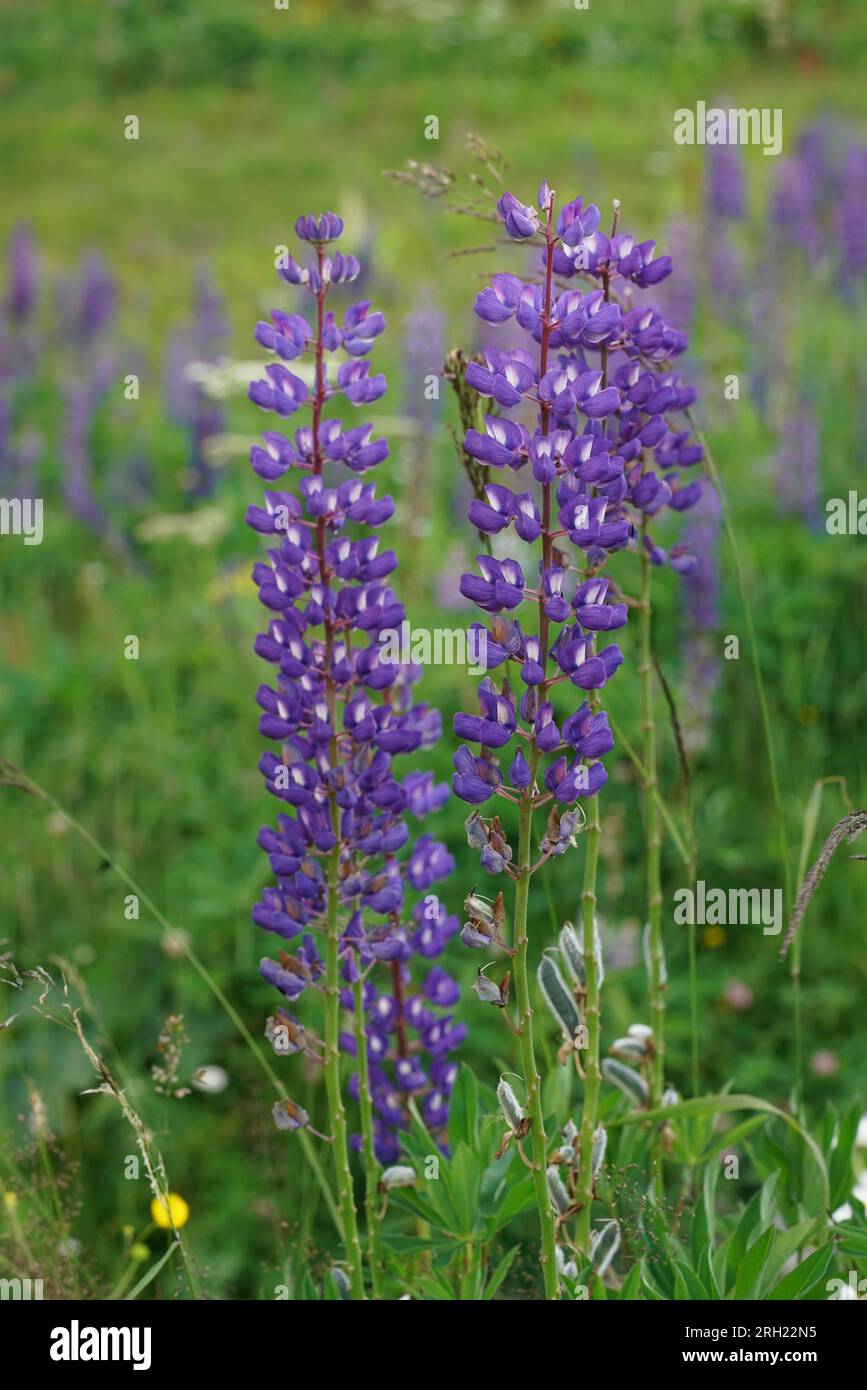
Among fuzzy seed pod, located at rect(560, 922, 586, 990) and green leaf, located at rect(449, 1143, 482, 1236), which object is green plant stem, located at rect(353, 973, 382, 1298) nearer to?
green leaf, located at rect(449, 1143, 482, 1236)

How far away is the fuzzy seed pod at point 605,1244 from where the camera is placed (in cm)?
182

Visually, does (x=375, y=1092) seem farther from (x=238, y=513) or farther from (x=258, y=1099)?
(x=238, y=513)

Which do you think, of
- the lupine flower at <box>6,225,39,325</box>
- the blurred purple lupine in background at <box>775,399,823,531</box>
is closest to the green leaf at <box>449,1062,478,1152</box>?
the blurred purple lupine in background at <box>775,399,823,531</box>

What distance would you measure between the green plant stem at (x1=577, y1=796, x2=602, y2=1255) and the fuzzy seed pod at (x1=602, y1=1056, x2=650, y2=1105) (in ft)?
0.71

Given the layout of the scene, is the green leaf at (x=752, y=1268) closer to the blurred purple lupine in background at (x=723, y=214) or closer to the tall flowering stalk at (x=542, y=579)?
the tall flowering stalk at (x=542, y=579)

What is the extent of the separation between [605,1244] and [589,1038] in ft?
0.77

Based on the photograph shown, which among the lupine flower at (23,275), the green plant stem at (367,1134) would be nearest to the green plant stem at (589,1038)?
the green plant stem at (367,1134)

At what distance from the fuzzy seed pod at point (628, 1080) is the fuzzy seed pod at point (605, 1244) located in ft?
0.88

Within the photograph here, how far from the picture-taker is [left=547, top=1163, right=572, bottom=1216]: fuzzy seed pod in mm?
1856

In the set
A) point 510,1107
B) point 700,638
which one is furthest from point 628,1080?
point 700,638

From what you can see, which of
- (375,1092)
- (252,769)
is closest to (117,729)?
(252,769)

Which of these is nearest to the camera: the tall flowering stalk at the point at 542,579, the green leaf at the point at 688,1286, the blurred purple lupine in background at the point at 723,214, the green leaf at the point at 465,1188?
the tall flowering stalk at the point at 542,579
